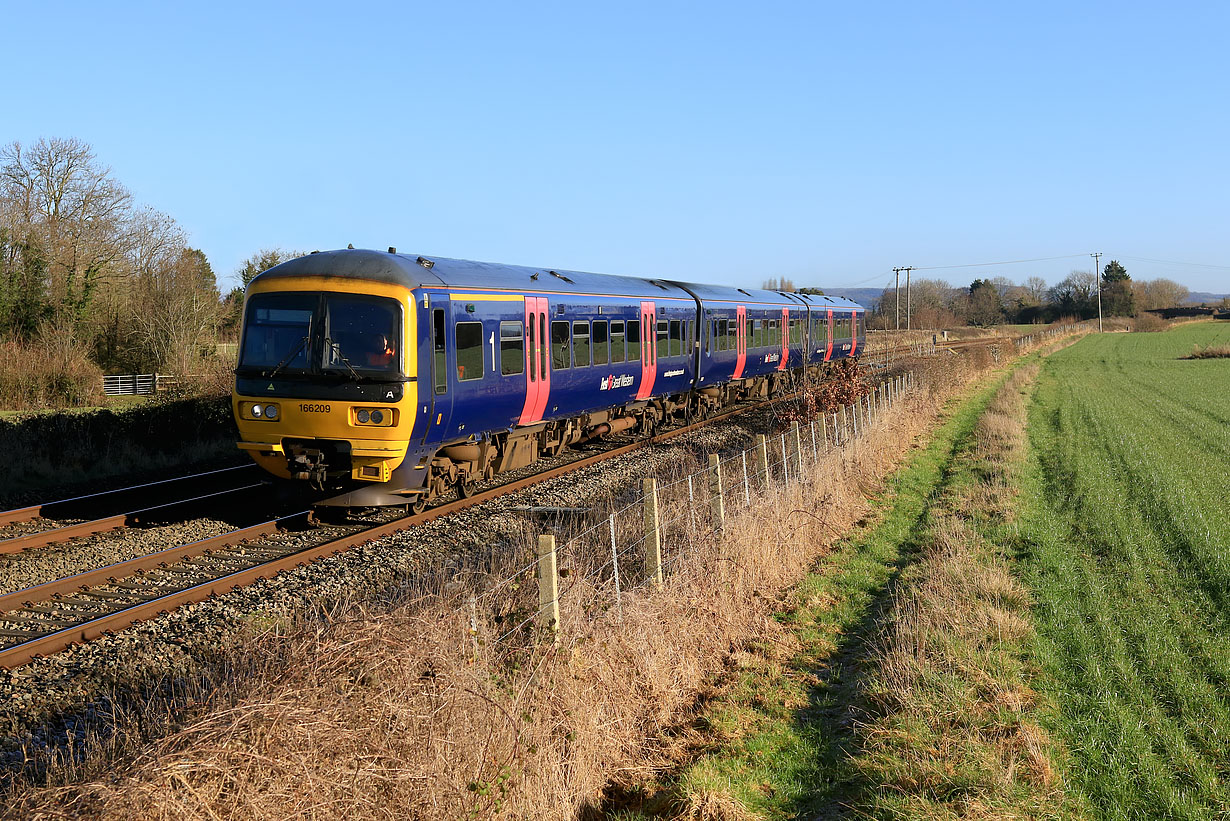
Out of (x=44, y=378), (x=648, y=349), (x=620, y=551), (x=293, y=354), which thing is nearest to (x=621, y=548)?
(x=620, y=551)

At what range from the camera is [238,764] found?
362cm

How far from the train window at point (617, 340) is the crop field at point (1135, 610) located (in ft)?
23.5

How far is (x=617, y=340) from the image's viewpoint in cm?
1678

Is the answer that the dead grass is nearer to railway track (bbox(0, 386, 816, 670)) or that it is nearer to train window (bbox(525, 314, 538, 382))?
railway track (bbox(0, 386, 816, 670))

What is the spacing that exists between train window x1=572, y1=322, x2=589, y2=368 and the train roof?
590 millimetres

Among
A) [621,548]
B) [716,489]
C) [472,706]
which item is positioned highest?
[716,489]

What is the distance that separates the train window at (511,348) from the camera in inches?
501

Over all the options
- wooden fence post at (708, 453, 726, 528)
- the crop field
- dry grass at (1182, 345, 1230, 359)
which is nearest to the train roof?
wooden fence post at (708, 453, 726, 528)

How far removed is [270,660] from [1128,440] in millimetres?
21582

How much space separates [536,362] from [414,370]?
11.1 feet

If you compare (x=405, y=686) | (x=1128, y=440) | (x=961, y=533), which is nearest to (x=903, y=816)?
(x=405, y=686)

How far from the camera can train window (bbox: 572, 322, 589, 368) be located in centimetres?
1505

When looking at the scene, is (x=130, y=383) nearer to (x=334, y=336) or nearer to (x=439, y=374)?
(x=334, y=336)

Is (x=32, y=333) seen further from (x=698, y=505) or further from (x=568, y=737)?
(x=568, y=737)
